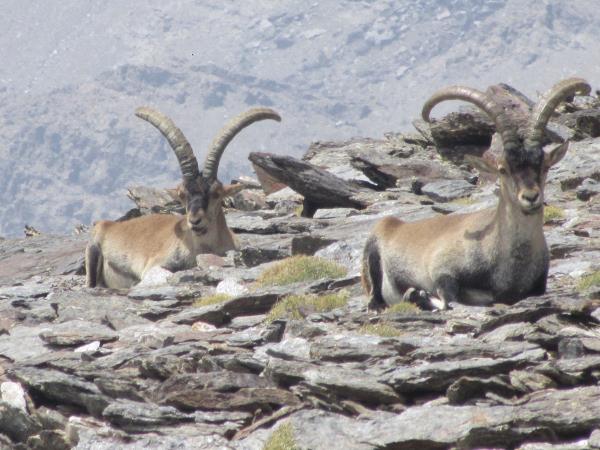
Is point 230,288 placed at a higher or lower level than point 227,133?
lower

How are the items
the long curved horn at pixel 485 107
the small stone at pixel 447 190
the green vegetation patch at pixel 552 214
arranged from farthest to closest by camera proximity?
the small stone at pixel 447 190 → the green vegetation patch at pixel 552 214 → the long curved horn at pixel 485 107

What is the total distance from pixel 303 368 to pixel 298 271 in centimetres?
674

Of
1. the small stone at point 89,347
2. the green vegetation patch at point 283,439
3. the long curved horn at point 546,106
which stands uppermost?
the long curved horn at point 546,106

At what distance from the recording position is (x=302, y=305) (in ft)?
48.4

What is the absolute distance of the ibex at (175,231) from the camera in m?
22.6

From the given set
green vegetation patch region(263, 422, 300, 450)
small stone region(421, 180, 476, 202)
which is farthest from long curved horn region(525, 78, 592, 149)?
small stone region(421, 180, 476, 202)

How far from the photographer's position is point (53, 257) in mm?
28156

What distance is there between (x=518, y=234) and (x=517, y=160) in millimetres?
835

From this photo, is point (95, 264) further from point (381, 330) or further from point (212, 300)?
point (381, 330)

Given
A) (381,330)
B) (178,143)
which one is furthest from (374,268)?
(178,143)

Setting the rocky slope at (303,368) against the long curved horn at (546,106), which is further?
the long curved horn at (546,106)

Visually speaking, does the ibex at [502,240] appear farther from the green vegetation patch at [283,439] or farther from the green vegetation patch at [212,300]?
the green vegetation patch at [283,439]

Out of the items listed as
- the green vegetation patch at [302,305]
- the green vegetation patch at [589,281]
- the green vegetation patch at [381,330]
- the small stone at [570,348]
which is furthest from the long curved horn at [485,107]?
the small stone at [570,348]

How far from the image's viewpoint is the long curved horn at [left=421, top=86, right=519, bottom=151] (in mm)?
15039
